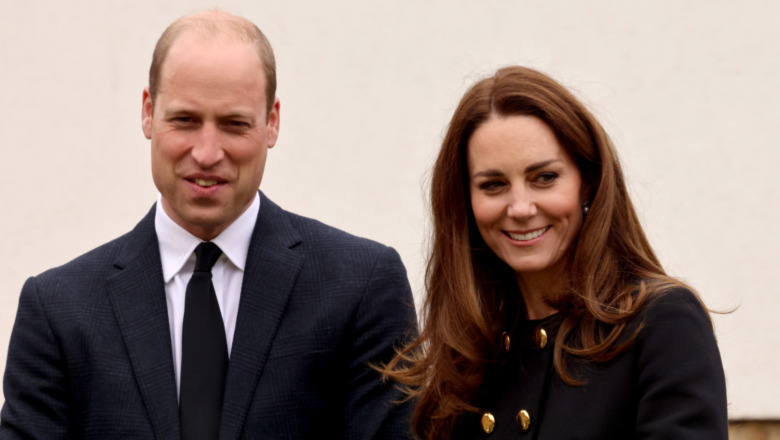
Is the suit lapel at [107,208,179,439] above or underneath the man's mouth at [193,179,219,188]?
underneath

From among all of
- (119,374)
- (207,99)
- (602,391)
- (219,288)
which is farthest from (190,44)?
(602,391)

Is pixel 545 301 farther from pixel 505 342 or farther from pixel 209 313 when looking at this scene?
pixel 209 313

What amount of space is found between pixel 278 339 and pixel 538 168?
0.85m

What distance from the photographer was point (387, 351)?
3.16 meters

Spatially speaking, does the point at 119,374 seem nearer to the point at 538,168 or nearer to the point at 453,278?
the point at 453,278

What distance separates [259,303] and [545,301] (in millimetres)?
766

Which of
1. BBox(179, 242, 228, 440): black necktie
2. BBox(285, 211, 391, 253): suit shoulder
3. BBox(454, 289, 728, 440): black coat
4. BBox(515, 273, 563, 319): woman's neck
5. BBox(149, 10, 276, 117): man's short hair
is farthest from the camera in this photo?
BBox(285, 211, 391, 253): suit shoulder

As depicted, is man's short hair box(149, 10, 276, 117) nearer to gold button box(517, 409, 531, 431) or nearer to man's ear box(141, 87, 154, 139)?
man's ear box(141, 87, 154, 139)

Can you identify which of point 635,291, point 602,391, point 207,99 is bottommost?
point 602,391

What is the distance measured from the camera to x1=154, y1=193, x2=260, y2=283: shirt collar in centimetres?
320

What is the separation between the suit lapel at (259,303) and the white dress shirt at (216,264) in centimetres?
4

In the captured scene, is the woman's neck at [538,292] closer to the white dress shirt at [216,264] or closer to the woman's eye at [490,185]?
the woman's eye at [490,185]

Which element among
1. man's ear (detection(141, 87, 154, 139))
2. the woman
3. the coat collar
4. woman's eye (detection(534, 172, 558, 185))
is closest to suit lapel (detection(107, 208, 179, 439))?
the coat collar

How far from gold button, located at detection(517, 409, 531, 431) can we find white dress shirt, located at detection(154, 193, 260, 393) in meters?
0.83
